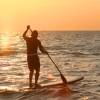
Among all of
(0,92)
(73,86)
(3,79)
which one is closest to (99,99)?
(73,86)

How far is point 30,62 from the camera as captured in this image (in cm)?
1548

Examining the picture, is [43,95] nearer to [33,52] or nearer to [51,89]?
[51,89]

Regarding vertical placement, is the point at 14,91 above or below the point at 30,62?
below

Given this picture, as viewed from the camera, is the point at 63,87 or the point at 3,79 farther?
the point at 3,79

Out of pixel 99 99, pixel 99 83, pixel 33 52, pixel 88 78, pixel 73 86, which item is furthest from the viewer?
pixel 88 78

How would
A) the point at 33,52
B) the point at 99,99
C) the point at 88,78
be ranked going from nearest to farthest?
the point at 99,99 < the point at 33,52 < the point at 88,78

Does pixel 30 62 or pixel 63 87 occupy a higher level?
pixel 30 62

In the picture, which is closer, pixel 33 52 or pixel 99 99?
pixel 99 99

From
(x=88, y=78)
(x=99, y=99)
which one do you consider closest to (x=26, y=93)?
(x=99, y=99)

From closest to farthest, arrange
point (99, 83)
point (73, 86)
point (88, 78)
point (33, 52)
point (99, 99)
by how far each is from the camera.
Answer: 1. point (99, 99)
2. point (33, 52)
3. point (73, 86)
4. point (99, 83)
5. point (88, 78)

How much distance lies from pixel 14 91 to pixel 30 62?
4.61 feet

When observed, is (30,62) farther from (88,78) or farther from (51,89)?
(88,78)

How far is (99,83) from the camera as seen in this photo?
18.6 metres

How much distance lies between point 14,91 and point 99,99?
3.53m
